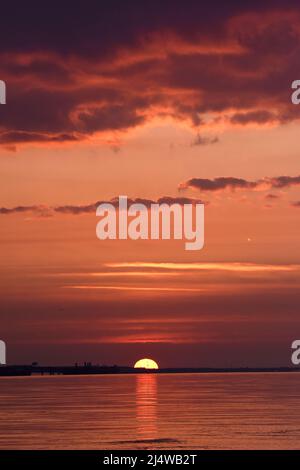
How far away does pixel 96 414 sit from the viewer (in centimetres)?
12175

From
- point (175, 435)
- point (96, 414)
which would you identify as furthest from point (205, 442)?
point (96, 414)

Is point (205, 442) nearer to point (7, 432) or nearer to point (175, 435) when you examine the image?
point (175, 435)
